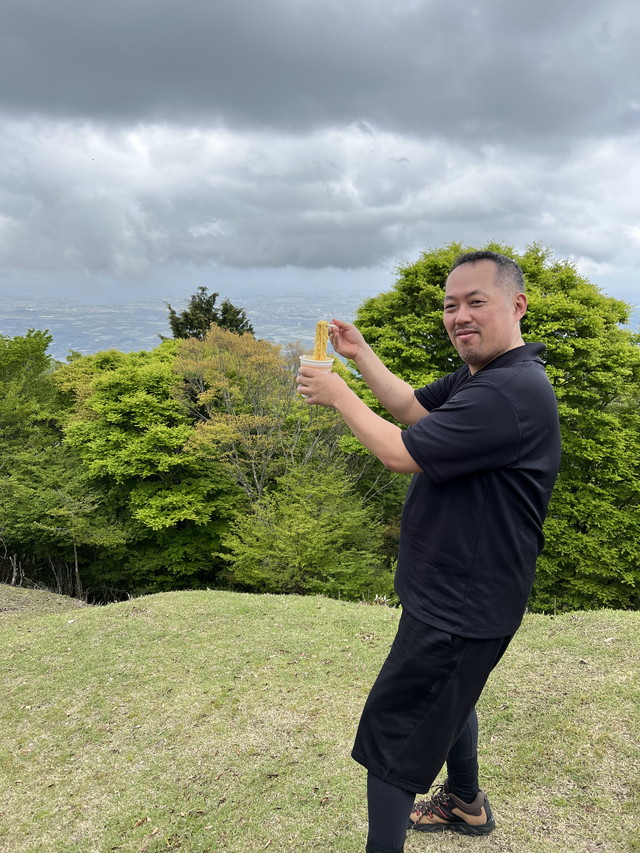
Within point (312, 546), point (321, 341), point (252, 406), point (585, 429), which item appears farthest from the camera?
point (252, 406)

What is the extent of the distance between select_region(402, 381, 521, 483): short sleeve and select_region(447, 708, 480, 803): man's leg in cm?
172

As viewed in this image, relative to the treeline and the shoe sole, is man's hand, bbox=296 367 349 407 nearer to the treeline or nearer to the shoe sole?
the shoe sole

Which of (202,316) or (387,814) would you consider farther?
(202,316)

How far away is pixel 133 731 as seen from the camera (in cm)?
537

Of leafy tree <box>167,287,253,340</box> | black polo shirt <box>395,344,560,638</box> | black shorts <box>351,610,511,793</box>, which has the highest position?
leafy tree <box>167,287,253,340</box>

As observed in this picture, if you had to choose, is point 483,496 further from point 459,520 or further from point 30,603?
point 30,603

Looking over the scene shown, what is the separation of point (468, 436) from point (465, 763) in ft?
7.28

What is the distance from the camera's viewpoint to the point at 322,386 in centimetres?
223

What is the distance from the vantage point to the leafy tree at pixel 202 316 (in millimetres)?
38031

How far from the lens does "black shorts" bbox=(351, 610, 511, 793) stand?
217 centimetres

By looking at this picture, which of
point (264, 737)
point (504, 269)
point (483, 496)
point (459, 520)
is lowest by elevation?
point (264, 737)

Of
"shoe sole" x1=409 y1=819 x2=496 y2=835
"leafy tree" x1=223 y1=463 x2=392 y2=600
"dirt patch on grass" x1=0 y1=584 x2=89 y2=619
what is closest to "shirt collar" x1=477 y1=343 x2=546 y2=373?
"shoe sole" x1=409 y1=819 x2=496 y2=835

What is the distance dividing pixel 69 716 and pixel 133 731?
3.21 ft

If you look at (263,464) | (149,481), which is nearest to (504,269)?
(263,464)
